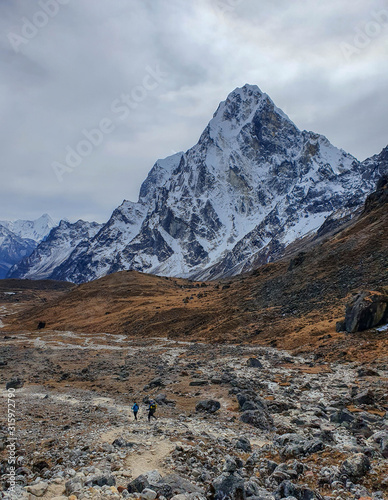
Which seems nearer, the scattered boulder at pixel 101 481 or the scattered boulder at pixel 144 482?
the scattered boulder at pixel 144 482

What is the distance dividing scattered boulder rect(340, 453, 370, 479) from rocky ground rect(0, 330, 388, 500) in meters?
0.03

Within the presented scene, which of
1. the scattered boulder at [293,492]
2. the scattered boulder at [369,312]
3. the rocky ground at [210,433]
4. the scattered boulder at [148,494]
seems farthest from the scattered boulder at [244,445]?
the scattered boulder at [369,312]

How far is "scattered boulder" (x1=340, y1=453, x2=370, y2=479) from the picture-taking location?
8977 millimetres

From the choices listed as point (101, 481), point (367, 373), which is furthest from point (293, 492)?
point (367, 373)

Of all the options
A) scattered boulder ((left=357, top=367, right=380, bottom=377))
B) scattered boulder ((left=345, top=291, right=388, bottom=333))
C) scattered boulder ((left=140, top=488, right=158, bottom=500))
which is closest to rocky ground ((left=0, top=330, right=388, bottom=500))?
scattered boulder ((left=140, top=488, right=158, bottom=500))

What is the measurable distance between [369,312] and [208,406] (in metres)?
19.8

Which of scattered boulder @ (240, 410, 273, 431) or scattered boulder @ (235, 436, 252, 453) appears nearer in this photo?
scattered boulder @ (235, 436, 252, 453)

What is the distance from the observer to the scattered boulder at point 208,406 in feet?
54.6

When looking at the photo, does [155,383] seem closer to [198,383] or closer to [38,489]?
[198,383]

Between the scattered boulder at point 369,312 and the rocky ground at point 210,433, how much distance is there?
237 inches

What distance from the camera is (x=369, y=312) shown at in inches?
1153

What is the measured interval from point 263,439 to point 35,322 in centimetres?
8338

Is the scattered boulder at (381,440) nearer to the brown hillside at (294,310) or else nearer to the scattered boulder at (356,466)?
the scattered boulder at (356,466)

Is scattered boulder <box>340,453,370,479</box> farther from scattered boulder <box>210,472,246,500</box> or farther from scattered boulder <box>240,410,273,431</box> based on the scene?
scattered boulder <box>240,410,273,431</box>
